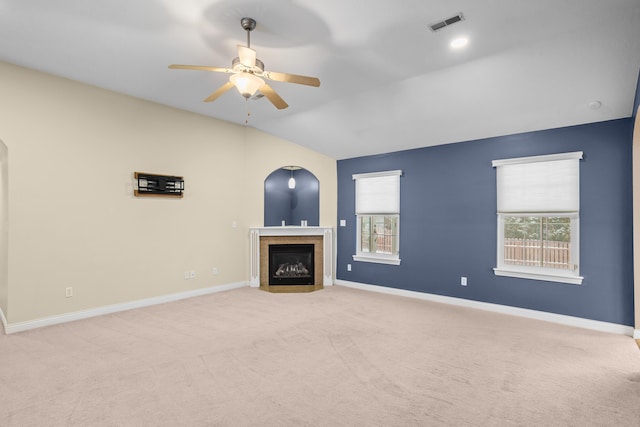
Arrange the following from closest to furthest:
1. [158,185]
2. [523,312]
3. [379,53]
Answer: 1. [379,53]
2. [523,312]
3. [158,185]

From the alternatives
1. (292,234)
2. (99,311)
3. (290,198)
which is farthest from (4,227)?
(290,198)

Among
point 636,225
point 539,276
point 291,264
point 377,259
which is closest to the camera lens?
point 636,225

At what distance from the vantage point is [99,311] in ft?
14.6

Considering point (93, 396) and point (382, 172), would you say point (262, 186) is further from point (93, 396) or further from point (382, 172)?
point (93, 396)

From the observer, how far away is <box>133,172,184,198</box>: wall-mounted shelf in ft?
A: 15.8

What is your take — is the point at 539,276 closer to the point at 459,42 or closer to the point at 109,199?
the point at 459,42

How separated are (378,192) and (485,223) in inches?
73.2

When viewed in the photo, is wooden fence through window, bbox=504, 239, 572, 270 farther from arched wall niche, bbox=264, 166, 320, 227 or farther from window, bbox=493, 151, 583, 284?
arched wall niche, bbox=264, 166, 320, 227

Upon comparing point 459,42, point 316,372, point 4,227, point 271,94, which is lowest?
point 316,372

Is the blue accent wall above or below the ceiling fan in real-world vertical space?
below

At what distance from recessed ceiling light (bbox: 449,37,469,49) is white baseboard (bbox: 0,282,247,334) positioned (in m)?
4.94

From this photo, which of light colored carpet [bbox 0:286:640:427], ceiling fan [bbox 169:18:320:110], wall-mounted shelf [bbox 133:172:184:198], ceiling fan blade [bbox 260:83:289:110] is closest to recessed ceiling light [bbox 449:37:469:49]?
ceiling fan [bbox 169:18:320:110]

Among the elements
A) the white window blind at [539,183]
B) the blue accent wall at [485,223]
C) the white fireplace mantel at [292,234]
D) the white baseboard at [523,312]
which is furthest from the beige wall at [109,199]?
the white window blind at [539,183]

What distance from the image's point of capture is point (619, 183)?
385 cm
